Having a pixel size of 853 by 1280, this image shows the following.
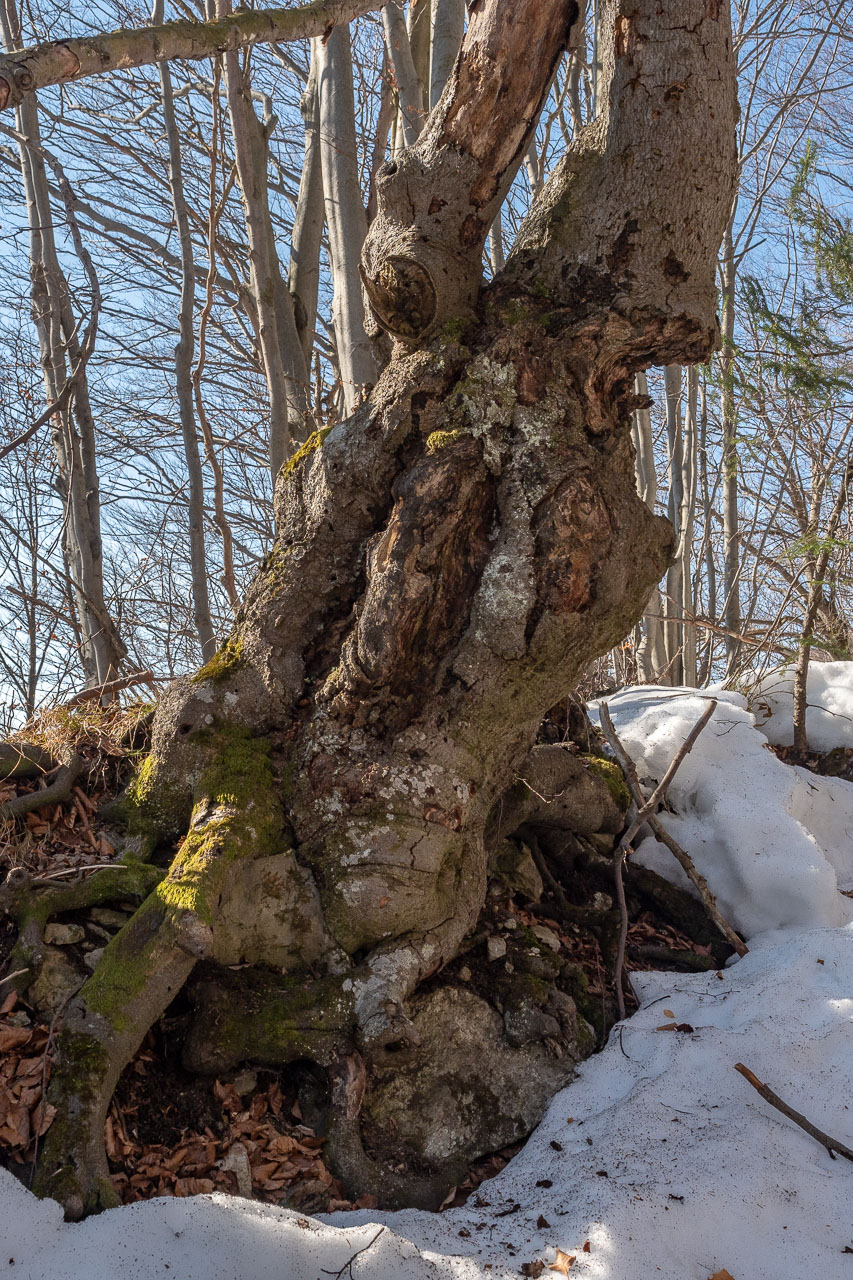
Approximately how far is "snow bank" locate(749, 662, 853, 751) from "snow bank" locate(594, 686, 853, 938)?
0.13 m

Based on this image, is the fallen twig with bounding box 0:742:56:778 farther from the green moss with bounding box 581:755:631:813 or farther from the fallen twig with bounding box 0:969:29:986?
the green moss with bounding box 581:755:631:813

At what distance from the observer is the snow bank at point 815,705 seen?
4.67 meters

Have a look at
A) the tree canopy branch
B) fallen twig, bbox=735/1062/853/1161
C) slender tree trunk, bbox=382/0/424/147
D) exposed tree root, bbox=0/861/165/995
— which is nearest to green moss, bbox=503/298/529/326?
the tree canopy branch

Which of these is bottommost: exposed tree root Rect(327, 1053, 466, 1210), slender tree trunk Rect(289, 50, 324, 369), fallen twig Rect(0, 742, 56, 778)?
exposed tree root Rect(327, 1053, 466, 1210)

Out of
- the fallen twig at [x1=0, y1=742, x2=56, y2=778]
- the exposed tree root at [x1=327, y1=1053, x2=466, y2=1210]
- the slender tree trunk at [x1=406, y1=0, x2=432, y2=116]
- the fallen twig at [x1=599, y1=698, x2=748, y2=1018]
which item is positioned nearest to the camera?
the exposed tree root at [x1=327, y1=1053, x2=466, y2=1210]

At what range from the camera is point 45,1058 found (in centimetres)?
218

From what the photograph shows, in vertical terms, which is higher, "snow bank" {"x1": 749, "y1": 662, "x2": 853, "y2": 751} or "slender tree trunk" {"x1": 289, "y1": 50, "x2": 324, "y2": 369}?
"slender tree trunk" {"x1": 289, "y1": 50, "x2": 324, "y2": 369}

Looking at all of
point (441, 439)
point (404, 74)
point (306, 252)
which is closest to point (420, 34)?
point (404, 74)

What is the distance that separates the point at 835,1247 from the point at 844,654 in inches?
175

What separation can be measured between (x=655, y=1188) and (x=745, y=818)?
79.7 inches

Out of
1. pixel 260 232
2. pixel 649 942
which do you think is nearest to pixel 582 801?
pixel 649 942

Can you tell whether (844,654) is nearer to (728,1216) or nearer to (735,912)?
(735,912)

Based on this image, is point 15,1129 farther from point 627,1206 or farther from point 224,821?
point 627,1206

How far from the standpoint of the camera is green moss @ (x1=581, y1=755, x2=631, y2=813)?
3.82 m
